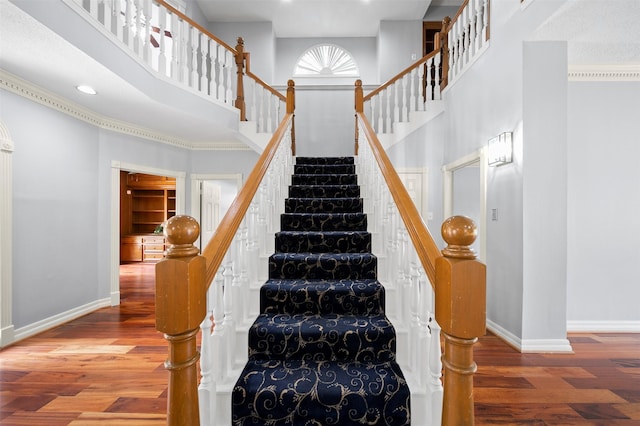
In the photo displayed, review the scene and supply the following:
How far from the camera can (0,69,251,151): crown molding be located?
298cm

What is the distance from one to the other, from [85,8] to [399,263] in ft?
9.76

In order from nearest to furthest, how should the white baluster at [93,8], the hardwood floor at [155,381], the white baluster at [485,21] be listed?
the hardwood floor at [155,381], the white baluster at [93,8], the white baluster at [485,21]

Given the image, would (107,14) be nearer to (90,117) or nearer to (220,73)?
(220,73)

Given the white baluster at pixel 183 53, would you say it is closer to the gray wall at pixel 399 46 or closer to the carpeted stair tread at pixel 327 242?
the carpeted stair tread at pixel 327 242

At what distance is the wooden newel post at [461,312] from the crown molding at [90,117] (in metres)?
3.86

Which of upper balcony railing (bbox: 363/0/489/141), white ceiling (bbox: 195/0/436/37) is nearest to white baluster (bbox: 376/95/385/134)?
upper balcony railing (bbox: 363/0/489/141)

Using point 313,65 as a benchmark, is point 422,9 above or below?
above

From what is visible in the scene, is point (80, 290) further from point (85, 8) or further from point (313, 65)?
point (313, 65)

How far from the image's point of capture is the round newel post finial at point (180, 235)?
990 mm

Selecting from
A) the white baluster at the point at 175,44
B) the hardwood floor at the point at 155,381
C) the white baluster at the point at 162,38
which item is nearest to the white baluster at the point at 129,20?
the white baluster at the point at 162,38

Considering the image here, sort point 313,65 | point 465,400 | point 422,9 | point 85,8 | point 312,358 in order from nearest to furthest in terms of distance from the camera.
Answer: point 465,400
point 312,358
point 85,8
point 422,9
point 313,65

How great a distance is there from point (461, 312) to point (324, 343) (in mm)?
856

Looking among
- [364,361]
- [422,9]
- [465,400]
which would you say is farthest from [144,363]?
[422,9]

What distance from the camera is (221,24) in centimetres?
620
